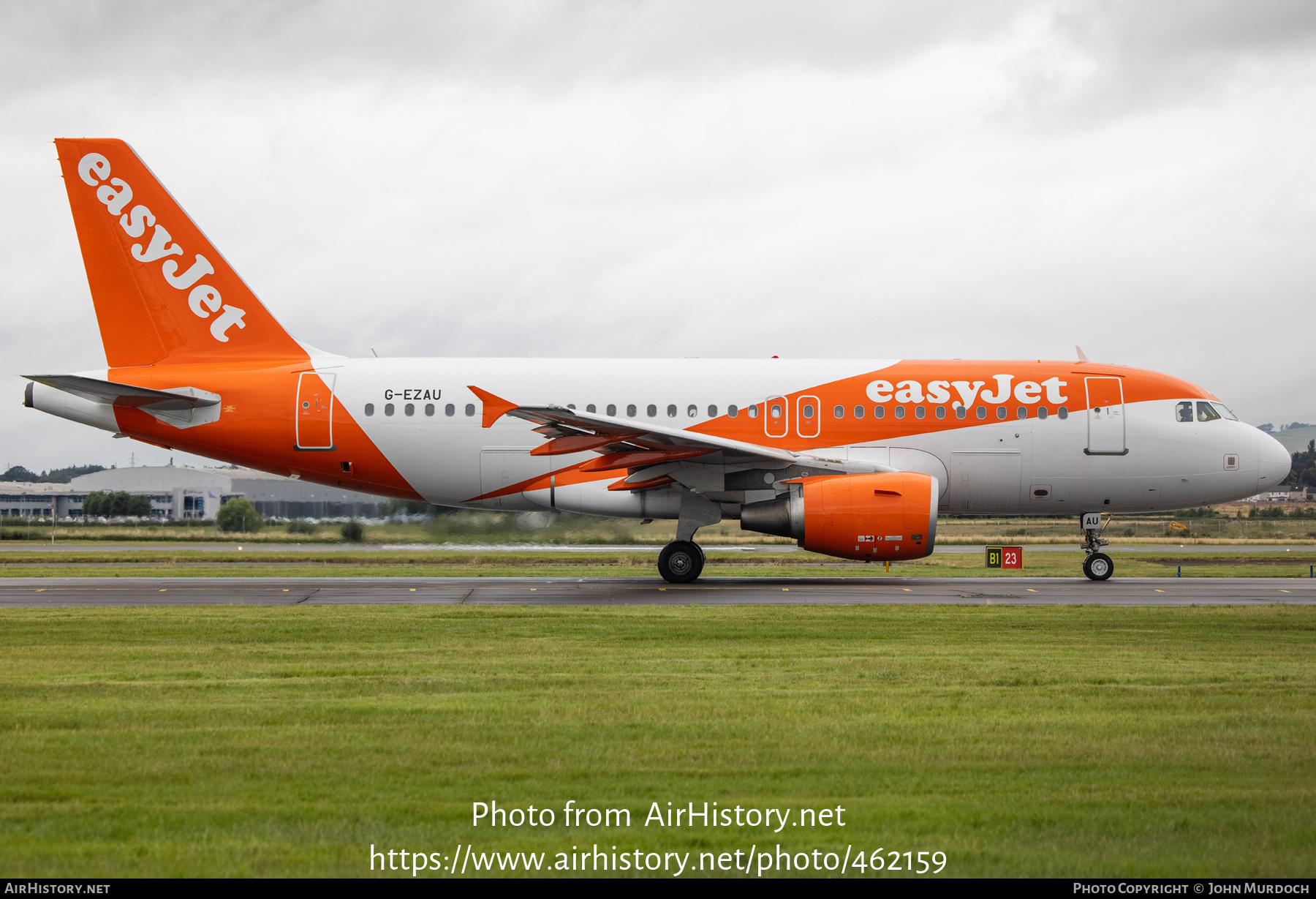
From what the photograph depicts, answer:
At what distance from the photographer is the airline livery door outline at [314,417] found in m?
19.9

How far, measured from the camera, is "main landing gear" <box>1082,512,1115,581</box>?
20.6m

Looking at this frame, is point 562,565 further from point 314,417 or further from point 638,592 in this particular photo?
point 638,592

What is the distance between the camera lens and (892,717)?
24.7 feet

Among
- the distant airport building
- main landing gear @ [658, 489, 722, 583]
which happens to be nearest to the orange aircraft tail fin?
the distant airport building

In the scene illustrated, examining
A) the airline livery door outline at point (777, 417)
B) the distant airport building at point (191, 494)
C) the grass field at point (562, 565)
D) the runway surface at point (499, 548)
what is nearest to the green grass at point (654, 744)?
the airline livery door outline at point (777, 417)

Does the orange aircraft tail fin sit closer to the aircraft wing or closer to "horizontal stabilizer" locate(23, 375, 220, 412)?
"horizontal stabilizer" locate(23, 375, 220, 412)

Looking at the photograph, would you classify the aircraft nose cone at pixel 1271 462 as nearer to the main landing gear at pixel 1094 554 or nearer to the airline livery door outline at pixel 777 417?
the main landing gear at pixel 1094 554

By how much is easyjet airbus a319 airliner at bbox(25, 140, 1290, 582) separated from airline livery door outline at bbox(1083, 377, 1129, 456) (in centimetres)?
4

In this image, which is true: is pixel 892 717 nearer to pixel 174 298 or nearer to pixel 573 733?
pixel 573 733

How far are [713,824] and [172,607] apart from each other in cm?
1207

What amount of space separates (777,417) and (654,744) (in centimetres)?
1354

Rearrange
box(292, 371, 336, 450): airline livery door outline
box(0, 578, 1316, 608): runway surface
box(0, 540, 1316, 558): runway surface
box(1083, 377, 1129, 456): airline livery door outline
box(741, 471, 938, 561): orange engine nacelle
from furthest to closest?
box(0, 540, 1316, 558): runway surface → box(1083, 377, 1129, 456): airline livery door outline → box(292, 371, 336, 450): airline livery door outline → box(741, 471, 938, 561): orange engine nacelle → box(0, 578, 1316, 608): runway surface

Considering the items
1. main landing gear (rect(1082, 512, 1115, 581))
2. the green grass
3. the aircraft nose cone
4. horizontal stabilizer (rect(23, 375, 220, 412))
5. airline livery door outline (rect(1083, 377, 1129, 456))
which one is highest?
horizontal stabilizer (rect(23, 375, 220, 412))

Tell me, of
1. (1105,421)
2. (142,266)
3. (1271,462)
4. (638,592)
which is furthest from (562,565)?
(1271,462)
